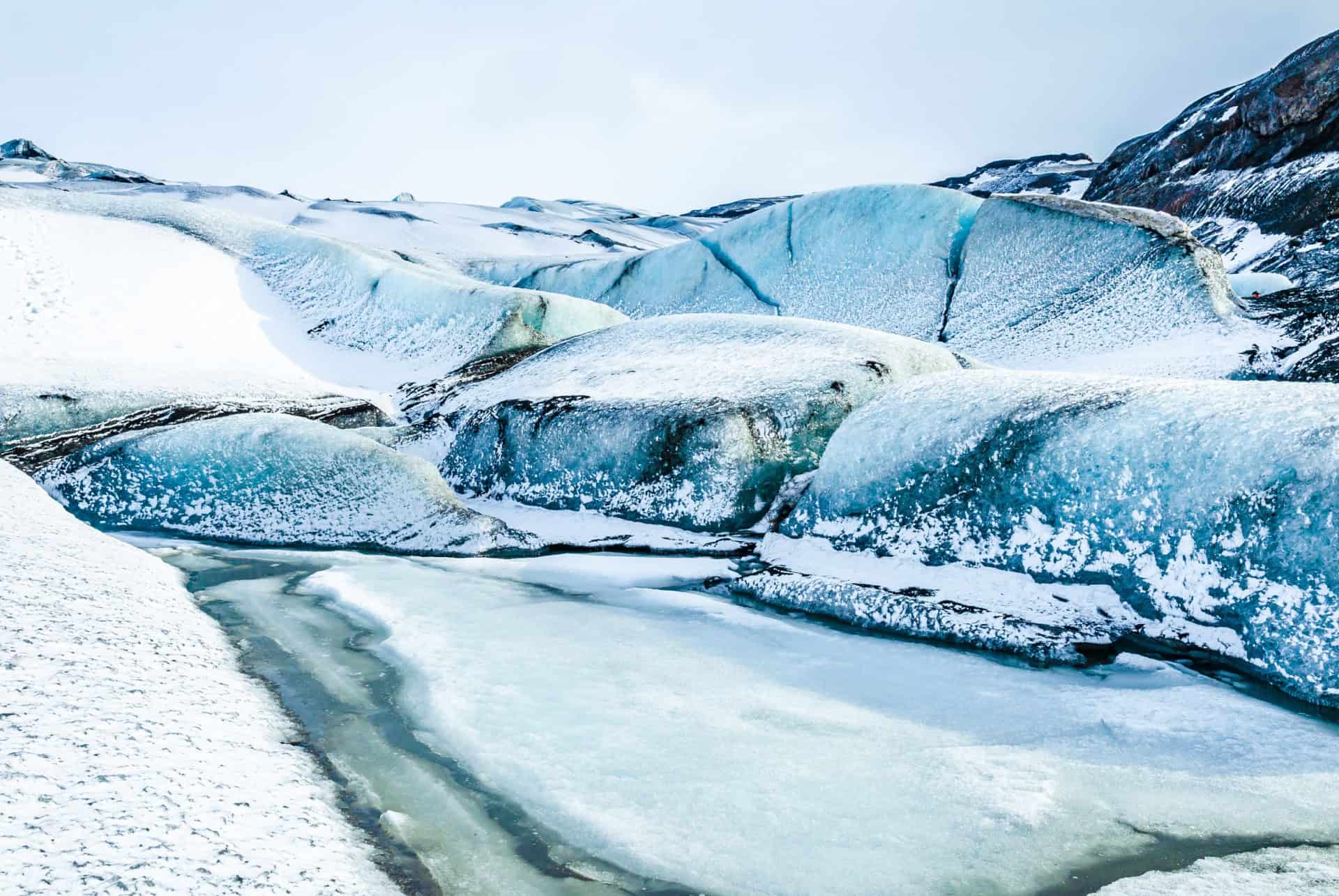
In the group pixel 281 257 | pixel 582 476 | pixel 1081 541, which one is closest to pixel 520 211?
pixel 281 257

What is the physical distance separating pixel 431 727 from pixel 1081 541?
2608 millimetres

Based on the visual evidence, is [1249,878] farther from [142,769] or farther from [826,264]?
[826,264]

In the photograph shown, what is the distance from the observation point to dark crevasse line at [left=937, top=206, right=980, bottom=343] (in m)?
10.1

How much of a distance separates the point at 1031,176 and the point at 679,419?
39714 millimetres

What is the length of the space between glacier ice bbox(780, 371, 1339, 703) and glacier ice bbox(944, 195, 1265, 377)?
417 cm

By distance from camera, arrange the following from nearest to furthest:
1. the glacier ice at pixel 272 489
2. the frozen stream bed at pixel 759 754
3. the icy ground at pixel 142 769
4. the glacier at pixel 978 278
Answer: the icy ground at pixel 142 769 → the frozen stream bed at pixel 759 754 → the glacier ice at pixel 272 489 → the glacier at pixel 978 278

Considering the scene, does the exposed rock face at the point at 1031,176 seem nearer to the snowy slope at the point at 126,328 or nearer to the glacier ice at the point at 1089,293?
the glacier ice at the point at 1089,293

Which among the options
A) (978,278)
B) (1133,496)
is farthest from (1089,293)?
(1133,496)

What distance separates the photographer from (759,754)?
2150mm

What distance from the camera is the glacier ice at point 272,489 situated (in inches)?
197

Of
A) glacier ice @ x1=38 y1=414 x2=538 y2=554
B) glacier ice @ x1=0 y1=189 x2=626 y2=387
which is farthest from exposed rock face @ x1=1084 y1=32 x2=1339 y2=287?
A: glacier ice @ x1=38 y1=414 x2=538 y2=554

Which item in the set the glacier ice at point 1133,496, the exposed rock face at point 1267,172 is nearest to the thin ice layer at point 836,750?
the glacier ice at point 1133,496

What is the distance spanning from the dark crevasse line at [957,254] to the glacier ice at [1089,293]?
0.21 feet

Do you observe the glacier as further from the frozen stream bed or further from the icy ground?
the icy ground
